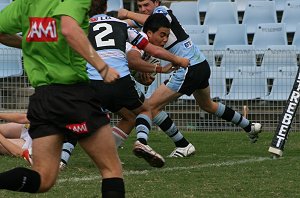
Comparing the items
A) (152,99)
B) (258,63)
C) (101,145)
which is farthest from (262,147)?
(101,145)

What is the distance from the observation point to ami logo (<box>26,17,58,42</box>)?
5.64 m

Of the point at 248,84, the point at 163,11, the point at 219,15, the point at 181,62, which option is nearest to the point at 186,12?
the point at 219,15

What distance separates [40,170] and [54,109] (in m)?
0.40

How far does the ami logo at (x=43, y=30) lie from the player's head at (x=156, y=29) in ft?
13.2

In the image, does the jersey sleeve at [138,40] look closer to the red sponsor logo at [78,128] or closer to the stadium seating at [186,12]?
the red sponsor logo at [78,128]

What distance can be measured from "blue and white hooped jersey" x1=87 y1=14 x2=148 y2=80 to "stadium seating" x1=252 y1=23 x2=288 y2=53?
8.25 metres

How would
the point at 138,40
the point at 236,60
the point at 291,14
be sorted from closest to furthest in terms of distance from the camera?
the point at 138,40
the point at 236,60
the point at 291,14

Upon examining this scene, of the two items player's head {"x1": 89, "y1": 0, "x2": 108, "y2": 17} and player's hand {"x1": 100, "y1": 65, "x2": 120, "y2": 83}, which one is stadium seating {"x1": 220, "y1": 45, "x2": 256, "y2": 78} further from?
player's hand {"x1": 100, "y1": 65, "x2": 120, "y2": 83}

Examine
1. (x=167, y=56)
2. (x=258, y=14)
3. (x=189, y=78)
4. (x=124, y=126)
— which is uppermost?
(x=167, y=56)

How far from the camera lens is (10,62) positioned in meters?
14.8

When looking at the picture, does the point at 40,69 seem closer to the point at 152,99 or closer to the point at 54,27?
the point at 54,27

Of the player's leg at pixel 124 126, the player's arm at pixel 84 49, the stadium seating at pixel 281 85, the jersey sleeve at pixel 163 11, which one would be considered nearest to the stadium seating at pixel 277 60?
the stadium seating at pixel 281 85

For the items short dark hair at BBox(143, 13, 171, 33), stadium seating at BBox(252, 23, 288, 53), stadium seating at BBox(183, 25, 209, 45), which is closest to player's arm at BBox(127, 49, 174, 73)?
short dark hair at BBox(143, 13, 171, 33)

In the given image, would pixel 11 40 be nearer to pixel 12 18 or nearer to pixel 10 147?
pixel 12 18
